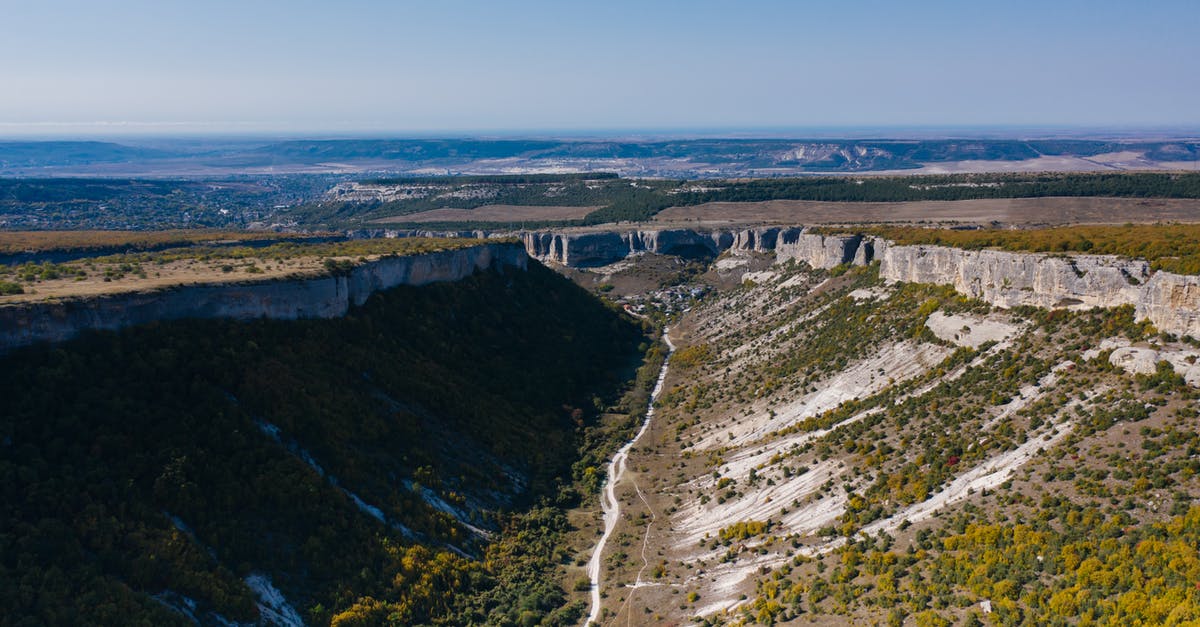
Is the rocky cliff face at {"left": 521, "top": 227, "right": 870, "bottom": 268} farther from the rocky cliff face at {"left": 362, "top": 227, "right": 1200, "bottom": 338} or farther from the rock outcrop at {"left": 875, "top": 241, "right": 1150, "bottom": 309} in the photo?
the rock outcrop at {"left": 875, "top": 241, "right": 1150, "bottom": 309}

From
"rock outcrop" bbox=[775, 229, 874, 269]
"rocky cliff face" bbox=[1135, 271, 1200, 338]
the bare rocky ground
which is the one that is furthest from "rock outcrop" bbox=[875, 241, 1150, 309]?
"rock outcrop" bbox=[775, 229, 874, 269]

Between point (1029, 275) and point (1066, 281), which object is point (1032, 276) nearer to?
point (1029, 275)

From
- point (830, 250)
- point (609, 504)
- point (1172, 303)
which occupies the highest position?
point (1172, 303)

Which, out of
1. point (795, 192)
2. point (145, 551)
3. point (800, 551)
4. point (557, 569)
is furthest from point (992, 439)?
point (795, 192)

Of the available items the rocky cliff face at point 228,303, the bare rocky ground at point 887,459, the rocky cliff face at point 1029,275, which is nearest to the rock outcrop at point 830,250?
the rocky cliff face at point 1029,275

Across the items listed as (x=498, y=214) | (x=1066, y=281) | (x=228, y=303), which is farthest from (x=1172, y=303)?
(x=498, y=214)
